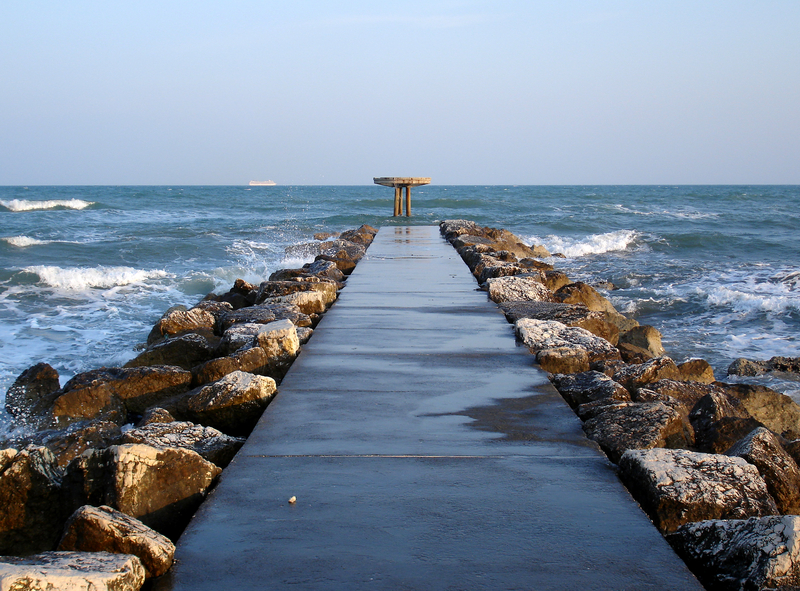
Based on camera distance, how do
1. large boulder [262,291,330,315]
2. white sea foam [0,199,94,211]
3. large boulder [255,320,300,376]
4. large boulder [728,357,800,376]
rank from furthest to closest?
white sea foam [0,199,94,211] < large boulder [728,357,800,376] < large boulder [262,291,330,315] < large boulder [255,320,300,376]

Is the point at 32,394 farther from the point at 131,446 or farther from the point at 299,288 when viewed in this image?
the point at 131,446

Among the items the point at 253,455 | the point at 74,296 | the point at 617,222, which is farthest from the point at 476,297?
the point at 617,222

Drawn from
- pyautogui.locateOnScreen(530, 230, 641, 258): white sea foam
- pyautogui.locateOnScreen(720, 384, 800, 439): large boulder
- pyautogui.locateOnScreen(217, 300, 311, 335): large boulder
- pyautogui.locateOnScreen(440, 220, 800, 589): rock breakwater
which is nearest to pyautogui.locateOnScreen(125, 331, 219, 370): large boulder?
pyautogui.locateOnScreen(217, 300, 311, 335): large boulder

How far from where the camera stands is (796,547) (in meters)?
1.88

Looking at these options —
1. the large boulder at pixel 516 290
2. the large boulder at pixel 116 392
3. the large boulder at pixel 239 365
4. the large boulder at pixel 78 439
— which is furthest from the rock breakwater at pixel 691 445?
the large boulder at pixel 78 439

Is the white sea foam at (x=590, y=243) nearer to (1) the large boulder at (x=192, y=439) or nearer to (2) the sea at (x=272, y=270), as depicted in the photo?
(2) the sea at (x=272, y=270)

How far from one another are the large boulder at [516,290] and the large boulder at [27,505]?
4.46 meters

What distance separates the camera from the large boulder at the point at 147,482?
7.95 ft

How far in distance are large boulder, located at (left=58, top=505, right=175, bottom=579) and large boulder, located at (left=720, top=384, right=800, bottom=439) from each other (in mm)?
4140

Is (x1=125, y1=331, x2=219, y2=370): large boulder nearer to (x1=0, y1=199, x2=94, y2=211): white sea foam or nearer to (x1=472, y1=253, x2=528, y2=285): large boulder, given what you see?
(x1=472, y1=253, x2=528, y2=285): large boulder

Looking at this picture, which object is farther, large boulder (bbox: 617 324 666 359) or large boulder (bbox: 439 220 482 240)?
large boulder (bbox: 439 220 482 240)

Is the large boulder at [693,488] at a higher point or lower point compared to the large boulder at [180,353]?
higher

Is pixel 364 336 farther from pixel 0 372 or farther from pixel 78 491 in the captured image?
pixel 0 372

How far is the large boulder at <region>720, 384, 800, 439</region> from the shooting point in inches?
190
